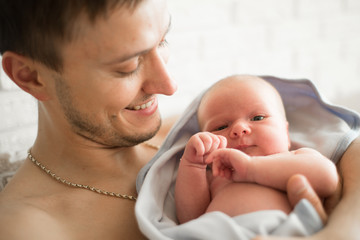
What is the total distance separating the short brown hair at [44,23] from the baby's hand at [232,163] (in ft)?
1.37

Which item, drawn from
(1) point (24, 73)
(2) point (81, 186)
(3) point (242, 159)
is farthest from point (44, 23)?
(3) point (242, 159)

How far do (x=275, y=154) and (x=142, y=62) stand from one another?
1.41 ft

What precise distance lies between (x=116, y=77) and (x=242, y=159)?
0.39 metres

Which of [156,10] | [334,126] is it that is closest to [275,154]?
[334,126]

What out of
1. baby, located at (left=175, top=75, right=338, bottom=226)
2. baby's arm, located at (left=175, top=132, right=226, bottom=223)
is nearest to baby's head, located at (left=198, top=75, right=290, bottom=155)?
baby, located at (left=175, top=75, right=338, bottom=226)

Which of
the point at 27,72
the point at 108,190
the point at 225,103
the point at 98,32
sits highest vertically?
the point at 98,32

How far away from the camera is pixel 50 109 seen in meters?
1.16

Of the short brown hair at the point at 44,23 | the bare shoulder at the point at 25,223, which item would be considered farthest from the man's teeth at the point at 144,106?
the bare shoulder at the point at 25,223

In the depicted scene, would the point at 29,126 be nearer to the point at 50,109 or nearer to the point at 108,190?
the point at 50,109

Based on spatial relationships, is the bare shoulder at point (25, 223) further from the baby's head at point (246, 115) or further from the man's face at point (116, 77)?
the baby's head at point (246, 115)

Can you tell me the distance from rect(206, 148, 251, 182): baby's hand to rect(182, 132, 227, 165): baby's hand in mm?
21

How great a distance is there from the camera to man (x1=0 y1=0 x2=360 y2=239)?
94 cm

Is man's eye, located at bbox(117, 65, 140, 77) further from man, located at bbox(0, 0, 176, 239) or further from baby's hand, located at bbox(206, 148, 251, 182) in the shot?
baby's hand, located at bbox(206, 148, 251, 182)

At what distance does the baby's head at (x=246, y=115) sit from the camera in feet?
3.51
